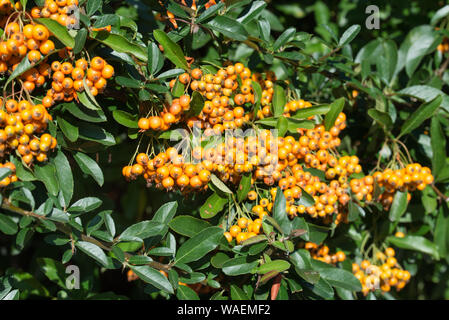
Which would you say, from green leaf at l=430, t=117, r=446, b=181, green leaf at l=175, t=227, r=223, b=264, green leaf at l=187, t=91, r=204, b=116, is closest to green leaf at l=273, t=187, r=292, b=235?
green leaf at l=175, t=227, r=223, b=264

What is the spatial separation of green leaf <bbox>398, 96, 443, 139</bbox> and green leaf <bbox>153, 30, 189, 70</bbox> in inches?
47.8

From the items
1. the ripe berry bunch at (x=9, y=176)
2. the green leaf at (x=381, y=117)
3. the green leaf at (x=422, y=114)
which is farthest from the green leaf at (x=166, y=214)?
the green leaf at (x=422, y=114)

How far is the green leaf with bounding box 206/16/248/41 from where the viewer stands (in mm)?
1800

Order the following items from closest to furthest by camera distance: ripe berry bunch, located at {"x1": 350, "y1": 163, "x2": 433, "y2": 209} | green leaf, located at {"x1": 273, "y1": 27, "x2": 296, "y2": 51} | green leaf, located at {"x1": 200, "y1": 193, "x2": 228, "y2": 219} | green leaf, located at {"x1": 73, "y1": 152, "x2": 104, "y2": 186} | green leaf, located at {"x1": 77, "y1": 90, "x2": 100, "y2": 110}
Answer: green leaf, located at {"x1": 77, "y1": 90, "x2": 100, "y2": 110}
green leaf, located at {"x1": 73, "y1": 152, "x2": 104, "y2": 186}
green leaf, located at {"x1": 200, "y1": 193, "x2": 228, "y2": 219}
green leaf, located at {"x1": 273, "y1": 27, "x2": 296, "y2": 51}
ripe berry bunch, located at {"x1": 350, "y1": 163, "x2": 433, "y2": 209}

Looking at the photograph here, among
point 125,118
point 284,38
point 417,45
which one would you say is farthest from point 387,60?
point 125,118

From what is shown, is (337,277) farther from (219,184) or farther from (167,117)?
(167,117)

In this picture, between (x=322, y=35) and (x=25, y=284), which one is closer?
(x=25, y=284)

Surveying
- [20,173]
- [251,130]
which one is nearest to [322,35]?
[251,130]

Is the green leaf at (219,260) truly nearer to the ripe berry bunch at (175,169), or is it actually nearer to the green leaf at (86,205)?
the ripe berry bunch at (175,169)

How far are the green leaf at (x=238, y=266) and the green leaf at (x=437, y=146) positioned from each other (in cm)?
116

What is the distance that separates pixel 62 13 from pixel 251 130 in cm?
83

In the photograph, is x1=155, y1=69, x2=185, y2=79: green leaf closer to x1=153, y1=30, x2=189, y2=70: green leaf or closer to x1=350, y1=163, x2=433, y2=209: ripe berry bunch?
x1=153, y1=30, x2=189, y2=70: green leaf

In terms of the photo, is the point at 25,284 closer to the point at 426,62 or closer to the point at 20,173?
the point at 20,173
